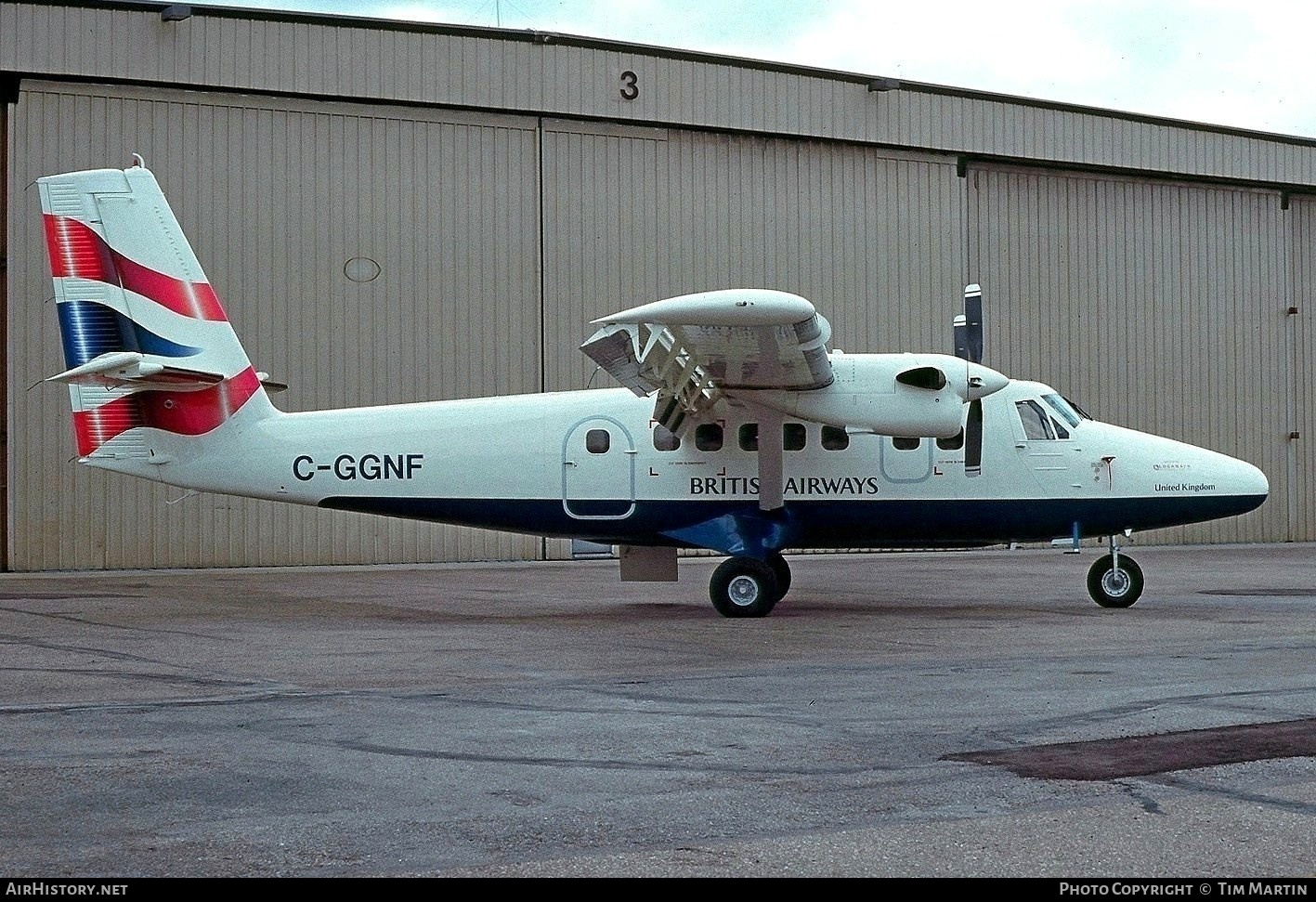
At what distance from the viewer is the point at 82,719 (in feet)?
26.9

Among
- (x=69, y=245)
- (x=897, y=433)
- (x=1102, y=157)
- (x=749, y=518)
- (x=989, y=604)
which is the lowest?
(x=989, y=604)

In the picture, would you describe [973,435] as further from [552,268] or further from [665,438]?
[552,268]

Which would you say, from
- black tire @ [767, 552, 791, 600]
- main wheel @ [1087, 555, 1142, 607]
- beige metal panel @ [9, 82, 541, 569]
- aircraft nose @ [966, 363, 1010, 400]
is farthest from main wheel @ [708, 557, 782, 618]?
beige metal panel @ [9, 82, 541, 569]

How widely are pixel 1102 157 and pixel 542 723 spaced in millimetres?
29306

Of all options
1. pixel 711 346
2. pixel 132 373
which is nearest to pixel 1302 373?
pixel 711 346

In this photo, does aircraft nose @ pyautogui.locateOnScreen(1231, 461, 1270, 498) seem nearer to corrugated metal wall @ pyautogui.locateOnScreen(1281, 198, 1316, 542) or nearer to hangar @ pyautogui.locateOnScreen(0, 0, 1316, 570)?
hangar @ pyautogui.locateOnScreen(0, 0, 1316, 570)

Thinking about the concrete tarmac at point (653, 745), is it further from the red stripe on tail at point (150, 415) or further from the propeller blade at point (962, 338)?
the propeller blade at point (962, 338)

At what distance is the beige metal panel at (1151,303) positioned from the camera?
32.7 meters

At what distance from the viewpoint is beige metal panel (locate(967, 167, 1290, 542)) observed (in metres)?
32.7

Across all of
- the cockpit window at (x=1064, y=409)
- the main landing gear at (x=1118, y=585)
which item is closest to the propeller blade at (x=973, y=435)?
the cockpit window at (x=1064, y=409)

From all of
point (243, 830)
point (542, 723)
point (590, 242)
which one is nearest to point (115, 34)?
point (590, 242)

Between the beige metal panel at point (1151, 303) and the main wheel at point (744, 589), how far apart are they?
18.4 metres

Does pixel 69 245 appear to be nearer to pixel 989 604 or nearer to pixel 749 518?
pixel 749 518
